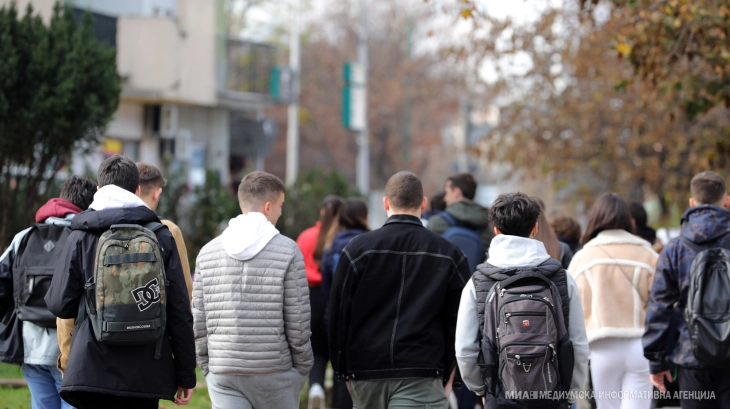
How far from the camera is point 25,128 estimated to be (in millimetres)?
8844

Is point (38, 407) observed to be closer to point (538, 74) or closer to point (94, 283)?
point (94, 283)

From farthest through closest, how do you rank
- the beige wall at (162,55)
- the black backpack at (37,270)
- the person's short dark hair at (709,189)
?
the beige wall at (162,55)
the person's short dark hair at (709,189)
the black backpack at (37,270)

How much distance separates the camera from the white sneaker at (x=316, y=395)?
348 inches

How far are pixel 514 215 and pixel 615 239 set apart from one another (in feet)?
6.60

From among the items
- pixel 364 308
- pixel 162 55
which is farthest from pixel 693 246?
pixel 162 55

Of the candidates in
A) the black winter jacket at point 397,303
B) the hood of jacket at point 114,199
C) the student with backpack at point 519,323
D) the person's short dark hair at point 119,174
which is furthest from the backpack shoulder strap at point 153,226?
the student with backpack at point 519,323

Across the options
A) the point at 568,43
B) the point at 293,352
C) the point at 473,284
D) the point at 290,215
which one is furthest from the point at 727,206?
the point at 568,43

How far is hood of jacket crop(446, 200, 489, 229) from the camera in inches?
302

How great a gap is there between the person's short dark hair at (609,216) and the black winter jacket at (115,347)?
328cm

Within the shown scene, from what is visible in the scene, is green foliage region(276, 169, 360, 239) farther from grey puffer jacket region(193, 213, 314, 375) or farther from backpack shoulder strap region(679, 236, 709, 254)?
grey puffer jacket region(193, 213, 314, 375)

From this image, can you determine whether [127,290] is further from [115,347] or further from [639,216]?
[639,216]

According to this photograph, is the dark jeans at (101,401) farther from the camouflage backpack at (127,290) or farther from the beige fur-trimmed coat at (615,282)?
the beige fur-trimmed coat at (615,282)

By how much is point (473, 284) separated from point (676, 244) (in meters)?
1.86

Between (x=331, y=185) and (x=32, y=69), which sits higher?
(x=32, y=69)
